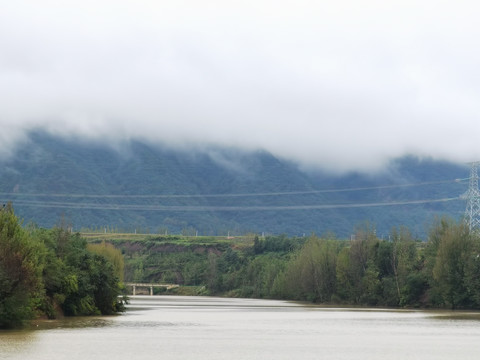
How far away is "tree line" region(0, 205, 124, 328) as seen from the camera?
6975 centimetres

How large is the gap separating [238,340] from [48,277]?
93.5 feet

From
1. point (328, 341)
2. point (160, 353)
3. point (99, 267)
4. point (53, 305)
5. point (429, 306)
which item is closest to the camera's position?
point (160, 353)

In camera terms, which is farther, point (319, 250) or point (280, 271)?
point (280, 271)

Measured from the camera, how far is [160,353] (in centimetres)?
5378

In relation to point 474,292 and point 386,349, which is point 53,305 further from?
point 474,292

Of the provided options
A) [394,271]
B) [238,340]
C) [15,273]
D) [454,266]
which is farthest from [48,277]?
[394,271]

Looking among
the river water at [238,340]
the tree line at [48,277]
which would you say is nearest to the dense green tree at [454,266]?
the river water at [238,340]

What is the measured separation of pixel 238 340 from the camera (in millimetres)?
64938

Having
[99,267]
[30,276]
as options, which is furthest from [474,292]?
[30,276]

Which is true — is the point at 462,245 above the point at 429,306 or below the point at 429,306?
above

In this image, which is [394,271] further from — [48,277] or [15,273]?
[15,273]

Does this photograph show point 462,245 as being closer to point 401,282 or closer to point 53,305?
point 401,282

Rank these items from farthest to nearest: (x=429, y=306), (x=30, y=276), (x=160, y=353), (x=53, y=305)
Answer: (x=429, y=306) < (x=53, y=305) < (x=30, y=276) < (x=160, y=353)

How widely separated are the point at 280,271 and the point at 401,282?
149ft
